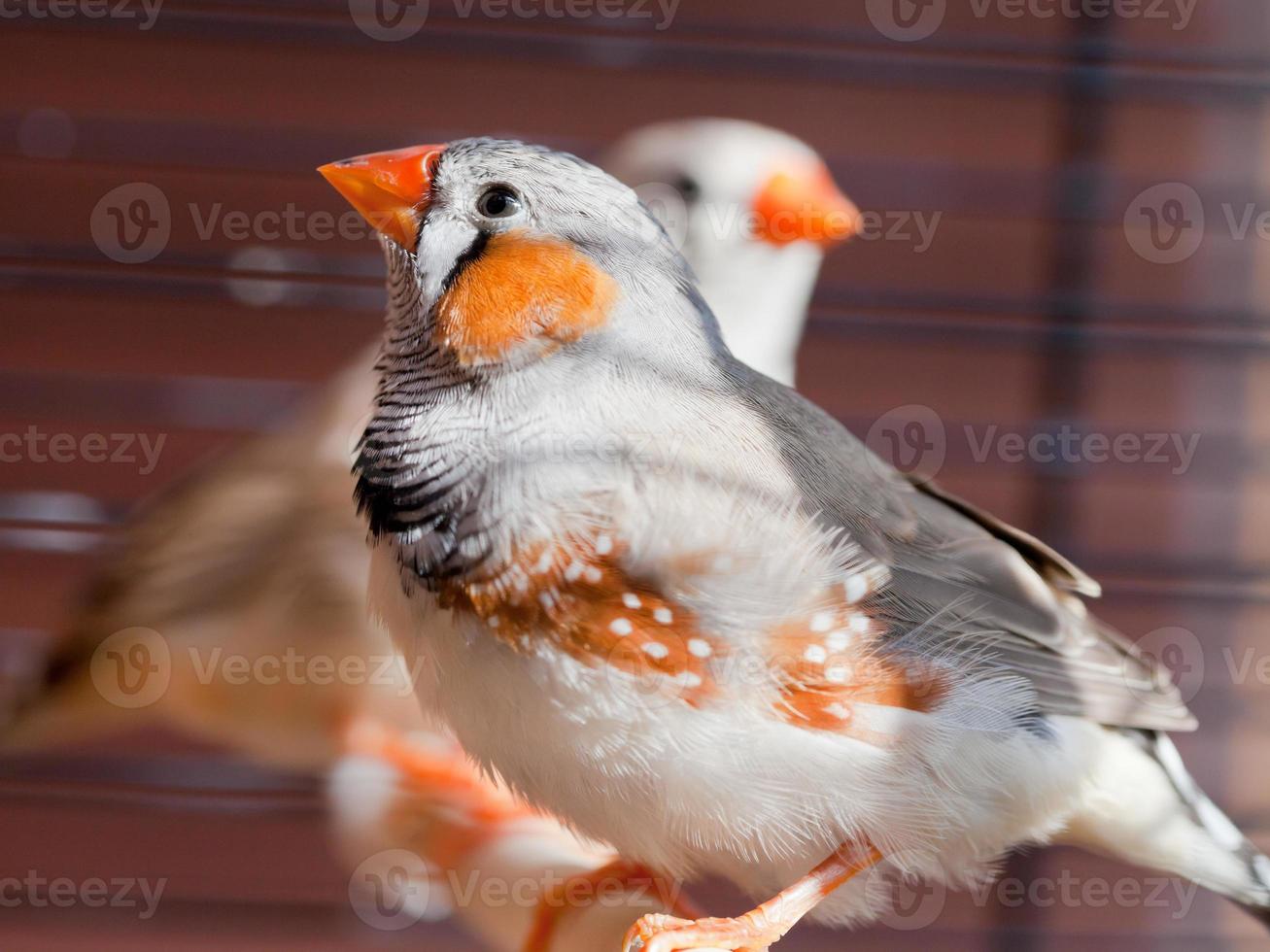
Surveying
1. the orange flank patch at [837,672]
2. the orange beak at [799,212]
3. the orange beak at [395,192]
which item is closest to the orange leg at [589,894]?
the orange flank patch at [837,672]

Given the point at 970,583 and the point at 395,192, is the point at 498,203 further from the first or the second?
the point at 970,583

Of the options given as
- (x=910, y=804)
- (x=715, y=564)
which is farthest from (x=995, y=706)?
(x=715, y=564)

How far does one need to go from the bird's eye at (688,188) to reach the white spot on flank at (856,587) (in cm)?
73

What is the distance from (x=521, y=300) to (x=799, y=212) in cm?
69

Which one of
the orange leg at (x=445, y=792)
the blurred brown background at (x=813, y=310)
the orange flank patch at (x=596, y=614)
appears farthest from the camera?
the blurred brown background at (x=813, y=310)

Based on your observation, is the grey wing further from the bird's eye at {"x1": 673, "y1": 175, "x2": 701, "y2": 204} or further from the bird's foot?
the bird's eye at {"x1": 673, "y1": 175, "x2": 701, "y2": 204}

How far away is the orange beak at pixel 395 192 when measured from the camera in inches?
A: 32.4

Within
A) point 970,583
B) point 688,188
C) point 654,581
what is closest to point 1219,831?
point 970,583

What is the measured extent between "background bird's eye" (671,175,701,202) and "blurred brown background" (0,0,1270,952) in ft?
2.66

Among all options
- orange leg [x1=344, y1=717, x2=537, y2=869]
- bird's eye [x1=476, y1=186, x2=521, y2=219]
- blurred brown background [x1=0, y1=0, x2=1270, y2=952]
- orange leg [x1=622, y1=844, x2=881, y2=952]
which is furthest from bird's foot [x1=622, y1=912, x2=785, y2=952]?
blurred brown background [x1=0, y1=0, x2=1270, y2=952]

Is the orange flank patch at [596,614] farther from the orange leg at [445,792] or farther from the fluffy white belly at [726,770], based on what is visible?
the orange leg at [445,792]

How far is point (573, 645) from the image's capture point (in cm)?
74

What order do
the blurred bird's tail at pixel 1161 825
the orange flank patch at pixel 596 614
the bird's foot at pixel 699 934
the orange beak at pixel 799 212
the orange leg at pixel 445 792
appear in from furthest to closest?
the orange beak at pixel 799 212, the orange leg at pixel 445 792, the blurred bird's tail at pixel 1161 825, the bird's foot at pixel 699 934, the orange flank patch at pixel 596 614

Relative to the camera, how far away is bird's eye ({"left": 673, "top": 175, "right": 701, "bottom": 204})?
142 centimetres
